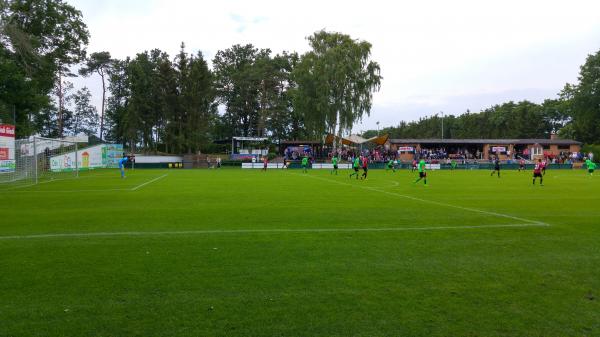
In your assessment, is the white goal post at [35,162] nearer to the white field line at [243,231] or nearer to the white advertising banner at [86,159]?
the white advertising banner at [86,159]

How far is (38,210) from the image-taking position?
44.3 ft

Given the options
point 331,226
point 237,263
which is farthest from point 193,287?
point 331,226

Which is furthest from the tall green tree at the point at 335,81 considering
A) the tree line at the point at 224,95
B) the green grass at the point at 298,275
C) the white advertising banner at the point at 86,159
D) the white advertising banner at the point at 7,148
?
the green grass at the point at 298,275

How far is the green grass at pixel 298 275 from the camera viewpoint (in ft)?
14.7

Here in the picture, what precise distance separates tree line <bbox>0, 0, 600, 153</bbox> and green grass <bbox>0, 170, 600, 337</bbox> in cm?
3166

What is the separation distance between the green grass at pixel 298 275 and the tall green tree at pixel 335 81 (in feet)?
154

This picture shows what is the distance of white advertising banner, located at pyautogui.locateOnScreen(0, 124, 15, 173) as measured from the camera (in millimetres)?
23817

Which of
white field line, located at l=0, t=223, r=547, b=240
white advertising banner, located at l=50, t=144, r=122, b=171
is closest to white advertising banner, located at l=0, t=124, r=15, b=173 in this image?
white advertising banner, located at l=50, t=144, r=122, b=171

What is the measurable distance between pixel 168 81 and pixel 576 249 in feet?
224

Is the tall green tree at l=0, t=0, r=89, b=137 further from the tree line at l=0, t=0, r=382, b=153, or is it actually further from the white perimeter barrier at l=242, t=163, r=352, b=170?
the white perimeter barrier at l=242, t=163, r=352, b=170

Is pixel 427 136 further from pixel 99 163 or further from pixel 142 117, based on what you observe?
pixel 99 163

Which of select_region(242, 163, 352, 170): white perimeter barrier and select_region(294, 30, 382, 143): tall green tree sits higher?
select_region(294, 30, 382, 143): tall green tree

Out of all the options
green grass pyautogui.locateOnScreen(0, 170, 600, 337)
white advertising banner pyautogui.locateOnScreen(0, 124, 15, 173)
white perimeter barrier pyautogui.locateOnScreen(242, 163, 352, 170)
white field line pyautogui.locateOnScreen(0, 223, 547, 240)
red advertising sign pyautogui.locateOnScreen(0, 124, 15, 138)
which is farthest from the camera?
white perimeter barrier pyautogui.locateOnScreen(242, 163, 352, 170)

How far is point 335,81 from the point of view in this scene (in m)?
57.4
